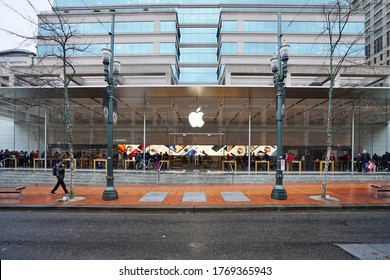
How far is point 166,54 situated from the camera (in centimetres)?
4472

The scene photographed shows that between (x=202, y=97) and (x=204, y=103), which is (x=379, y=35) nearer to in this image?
(x=204, y=103)

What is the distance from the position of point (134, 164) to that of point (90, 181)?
536cm

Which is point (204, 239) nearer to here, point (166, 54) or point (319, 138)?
point (319, 138)

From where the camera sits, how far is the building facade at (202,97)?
14281mm

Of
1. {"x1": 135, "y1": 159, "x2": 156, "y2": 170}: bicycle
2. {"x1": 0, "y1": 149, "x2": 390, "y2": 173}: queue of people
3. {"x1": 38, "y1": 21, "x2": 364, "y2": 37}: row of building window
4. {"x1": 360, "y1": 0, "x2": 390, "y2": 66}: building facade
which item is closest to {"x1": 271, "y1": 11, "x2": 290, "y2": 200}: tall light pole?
{"x1": 0, "y1": 149, "x2": 390, "y2": 173}: queue of people

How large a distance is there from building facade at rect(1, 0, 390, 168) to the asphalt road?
16.3ft

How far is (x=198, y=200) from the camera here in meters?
8.86

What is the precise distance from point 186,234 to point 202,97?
11.8 metres

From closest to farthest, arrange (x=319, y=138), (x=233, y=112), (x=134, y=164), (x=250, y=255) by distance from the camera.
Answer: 1. (x=250, y=255)
2. (x=134, y=164)
3. (x=233, y=112)
4. (x=319, y=138)

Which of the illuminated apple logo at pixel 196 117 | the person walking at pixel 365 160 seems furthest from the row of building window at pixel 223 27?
the person walking at pixel 365 160

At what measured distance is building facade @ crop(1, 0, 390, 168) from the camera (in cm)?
1428

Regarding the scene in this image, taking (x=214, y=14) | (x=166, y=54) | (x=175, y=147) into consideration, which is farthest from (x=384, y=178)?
(x=214, y=14)

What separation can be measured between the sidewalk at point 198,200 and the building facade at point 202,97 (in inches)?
133

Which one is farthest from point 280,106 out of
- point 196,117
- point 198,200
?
point 196,117
